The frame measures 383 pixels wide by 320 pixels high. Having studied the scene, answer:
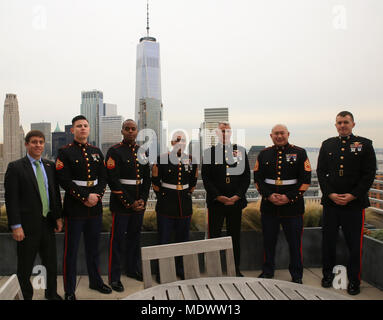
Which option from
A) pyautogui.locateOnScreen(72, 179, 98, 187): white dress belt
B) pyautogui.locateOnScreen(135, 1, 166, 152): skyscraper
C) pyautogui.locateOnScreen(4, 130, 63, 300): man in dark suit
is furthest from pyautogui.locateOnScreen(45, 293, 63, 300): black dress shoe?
pyautogui.locateOnScreen(135, 1, 166, 152): skyscraper

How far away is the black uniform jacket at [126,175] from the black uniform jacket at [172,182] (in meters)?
0.11

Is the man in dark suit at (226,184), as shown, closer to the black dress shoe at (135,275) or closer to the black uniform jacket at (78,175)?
the black dress shoe at (135,275)

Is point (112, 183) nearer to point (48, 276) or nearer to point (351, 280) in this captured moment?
point (48, 276)

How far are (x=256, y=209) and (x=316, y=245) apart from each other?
0.74 m

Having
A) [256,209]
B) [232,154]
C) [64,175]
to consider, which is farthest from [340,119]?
[64,175]

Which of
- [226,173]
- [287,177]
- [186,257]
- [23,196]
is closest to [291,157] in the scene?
[287,177]

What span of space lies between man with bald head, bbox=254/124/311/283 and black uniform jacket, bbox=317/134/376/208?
0.18 metres

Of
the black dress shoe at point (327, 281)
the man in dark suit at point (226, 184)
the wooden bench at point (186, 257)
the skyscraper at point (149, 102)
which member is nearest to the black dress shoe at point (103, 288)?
the man in dark suit at point (226, 184)

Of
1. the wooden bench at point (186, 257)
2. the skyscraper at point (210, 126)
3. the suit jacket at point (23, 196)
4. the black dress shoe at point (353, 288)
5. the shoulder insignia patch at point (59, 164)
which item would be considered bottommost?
the black dress shoe at point (353, 288)

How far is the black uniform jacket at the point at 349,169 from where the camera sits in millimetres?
3000

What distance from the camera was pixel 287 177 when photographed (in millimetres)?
3201

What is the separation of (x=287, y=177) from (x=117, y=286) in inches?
72.0

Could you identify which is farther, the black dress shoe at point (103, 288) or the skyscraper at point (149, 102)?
the skyscraper at point (149, 102)

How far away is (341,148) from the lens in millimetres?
3127
